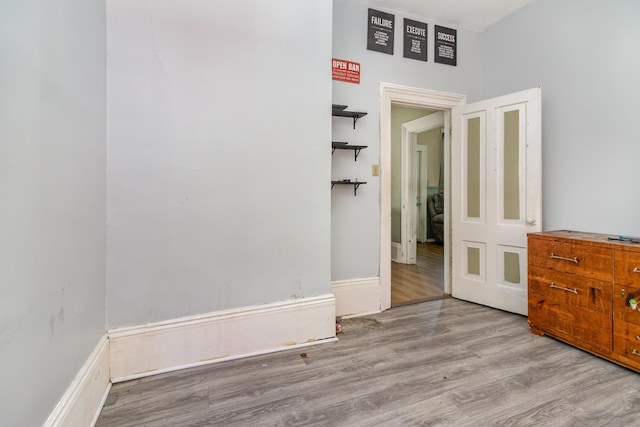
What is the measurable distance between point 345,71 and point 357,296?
201 cm

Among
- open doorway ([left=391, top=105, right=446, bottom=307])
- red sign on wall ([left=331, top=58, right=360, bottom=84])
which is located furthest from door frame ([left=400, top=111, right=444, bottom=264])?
red sign on wall ([left=331, top=58, right=360, bottom=84])

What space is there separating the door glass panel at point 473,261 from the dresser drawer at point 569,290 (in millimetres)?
621

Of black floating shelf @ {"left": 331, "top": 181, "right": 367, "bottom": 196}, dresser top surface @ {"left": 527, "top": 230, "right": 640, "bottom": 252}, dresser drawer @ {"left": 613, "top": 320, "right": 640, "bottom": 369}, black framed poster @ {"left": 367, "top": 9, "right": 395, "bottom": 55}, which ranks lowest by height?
dresser drawer @ {"left": 613, "top": 320, "right": 640, "bottom": 369}

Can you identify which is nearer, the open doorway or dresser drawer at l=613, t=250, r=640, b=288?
dresser drawer at l=613, t=250, r=640, b=288

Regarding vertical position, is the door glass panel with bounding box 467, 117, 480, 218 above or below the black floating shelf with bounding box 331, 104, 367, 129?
below

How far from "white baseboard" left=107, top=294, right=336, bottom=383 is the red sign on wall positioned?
6.11 feet

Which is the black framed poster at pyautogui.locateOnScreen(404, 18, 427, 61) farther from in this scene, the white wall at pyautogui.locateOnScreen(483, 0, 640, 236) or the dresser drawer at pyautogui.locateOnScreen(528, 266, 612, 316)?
the dresser drawer at pyautogui.locateOnScreen(528, 266, 612, 316)

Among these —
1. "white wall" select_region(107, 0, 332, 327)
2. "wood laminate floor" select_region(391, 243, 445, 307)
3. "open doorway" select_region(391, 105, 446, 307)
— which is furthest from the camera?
"open doorway" select_region(391, 105, 446, 307)

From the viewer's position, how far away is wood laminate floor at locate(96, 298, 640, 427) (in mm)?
1311

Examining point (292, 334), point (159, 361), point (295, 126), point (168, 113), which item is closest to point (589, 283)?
point (292, 334)

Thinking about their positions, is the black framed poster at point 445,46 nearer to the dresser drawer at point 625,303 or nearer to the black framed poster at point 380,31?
the black framed poster at point 380,31

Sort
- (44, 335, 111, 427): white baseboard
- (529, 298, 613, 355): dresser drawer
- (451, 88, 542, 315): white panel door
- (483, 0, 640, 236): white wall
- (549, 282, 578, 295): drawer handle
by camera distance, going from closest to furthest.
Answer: (44, 335, 111, 427): white baseboard → (529, 298, 613, 355): dresser drawer → (549, 282, 578, 295): drawer handle → (483, 0, 640, 236): white wall → (451, 88, 542, 315): white panel door

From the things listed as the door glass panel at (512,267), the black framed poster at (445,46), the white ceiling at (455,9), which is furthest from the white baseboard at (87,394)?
the black framed poster at (445,46)

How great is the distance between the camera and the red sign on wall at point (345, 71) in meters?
2.44
